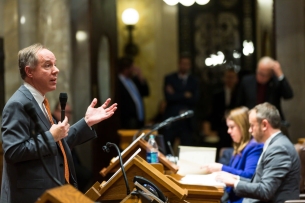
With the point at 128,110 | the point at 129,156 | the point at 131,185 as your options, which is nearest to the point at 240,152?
the point at 129,156

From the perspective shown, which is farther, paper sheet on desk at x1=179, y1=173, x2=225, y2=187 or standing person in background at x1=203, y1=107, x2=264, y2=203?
standing person in background at x1=203, y1=107, x2=264, y2=203

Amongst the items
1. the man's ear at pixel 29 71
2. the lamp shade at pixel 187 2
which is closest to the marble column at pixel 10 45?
the man's ear at pixel 29 71

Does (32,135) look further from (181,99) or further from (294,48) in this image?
(181,99)

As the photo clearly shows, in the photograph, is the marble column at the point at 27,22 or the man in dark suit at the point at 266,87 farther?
the man in dark suit at the point at 266,87

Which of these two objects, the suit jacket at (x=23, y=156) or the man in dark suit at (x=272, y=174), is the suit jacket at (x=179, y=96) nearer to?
the man in dark suit at (x=272, y=174)

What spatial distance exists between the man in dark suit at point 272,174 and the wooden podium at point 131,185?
0.69m

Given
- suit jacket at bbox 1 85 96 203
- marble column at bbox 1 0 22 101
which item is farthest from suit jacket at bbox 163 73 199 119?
suit jacket at bbox 1 85 96 203

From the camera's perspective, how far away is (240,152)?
5527 millimetres

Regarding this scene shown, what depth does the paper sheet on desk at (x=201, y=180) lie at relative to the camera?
4754mm

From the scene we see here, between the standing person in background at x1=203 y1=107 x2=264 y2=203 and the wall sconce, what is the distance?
7307mm

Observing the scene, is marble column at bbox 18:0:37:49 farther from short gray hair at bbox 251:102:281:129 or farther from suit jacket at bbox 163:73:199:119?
short gray hair at bbox 251:102:281:129

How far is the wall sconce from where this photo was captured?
12766 millimetres

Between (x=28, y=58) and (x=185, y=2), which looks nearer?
(x=28, y=58)

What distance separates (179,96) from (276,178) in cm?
526
